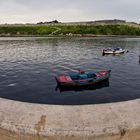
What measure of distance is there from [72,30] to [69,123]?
5805 inches

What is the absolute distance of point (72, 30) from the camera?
148500 mm

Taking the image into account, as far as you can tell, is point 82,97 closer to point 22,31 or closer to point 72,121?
point 72,121

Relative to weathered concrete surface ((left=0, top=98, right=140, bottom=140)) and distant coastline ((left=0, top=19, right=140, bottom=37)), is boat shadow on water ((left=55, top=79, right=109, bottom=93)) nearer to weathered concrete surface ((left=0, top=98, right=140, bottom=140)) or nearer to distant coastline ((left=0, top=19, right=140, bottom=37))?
weathered concrete surface ((left=0, top=98, right=140, bottom=140))

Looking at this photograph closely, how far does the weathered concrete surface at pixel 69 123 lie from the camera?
4789mm

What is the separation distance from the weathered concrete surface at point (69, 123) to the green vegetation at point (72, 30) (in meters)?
141

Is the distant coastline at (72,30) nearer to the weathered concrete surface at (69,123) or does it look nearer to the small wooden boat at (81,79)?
the small wooden boat at (81,79)

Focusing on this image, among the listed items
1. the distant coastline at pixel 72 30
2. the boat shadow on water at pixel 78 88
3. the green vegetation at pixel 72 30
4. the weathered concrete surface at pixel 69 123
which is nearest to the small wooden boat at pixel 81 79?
the boat shadow on water at pixel 78 88

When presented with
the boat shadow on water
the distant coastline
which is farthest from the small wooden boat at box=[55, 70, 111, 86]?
the distant coastline

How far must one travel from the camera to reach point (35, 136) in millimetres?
4812

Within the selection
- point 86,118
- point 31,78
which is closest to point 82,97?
point 31,78

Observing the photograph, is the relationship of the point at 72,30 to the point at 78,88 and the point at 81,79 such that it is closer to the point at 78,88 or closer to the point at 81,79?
the point at 81,79

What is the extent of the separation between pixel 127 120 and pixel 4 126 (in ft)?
11.3

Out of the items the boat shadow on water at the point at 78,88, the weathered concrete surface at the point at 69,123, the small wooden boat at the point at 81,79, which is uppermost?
the weathered concrete surface at the point at 69,123

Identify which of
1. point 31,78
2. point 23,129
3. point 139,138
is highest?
point 23,129
